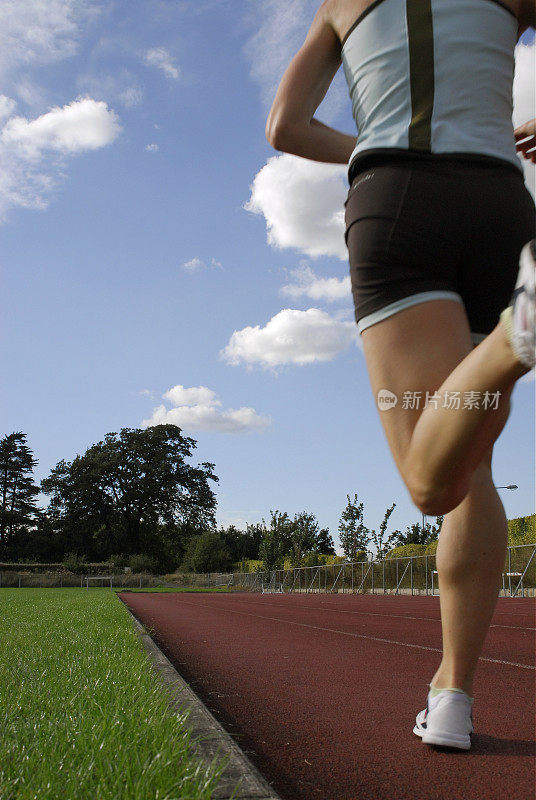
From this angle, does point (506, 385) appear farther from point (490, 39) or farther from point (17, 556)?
point (17, 556)

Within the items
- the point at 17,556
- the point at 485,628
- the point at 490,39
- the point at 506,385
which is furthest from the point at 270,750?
the point at 17,556

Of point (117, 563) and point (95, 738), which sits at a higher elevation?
point (95, 738)

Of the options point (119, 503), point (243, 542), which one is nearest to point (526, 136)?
point (119, 503)

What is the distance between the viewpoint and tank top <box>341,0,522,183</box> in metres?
1.79

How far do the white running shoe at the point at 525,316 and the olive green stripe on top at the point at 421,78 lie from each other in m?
0.64

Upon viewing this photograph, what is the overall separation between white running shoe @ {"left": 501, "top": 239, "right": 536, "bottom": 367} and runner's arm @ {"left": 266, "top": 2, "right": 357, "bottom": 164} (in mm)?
1145

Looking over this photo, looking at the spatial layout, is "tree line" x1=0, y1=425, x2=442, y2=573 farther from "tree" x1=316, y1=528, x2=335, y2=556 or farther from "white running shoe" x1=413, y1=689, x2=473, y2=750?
"white running shoe" x1=413, y1=689, x2=473, y2=750

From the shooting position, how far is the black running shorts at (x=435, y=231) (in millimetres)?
1742

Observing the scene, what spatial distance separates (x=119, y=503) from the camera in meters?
68.7

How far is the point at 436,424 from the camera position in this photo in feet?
4.99

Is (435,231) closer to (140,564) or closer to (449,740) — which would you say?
(449,740)

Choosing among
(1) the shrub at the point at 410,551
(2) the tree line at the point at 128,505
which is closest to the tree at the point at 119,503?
(2) the tree line at the point at 128,505

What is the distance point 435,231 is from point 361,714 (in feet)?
6.28

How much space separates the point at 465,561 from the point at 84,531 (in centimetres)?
7021
